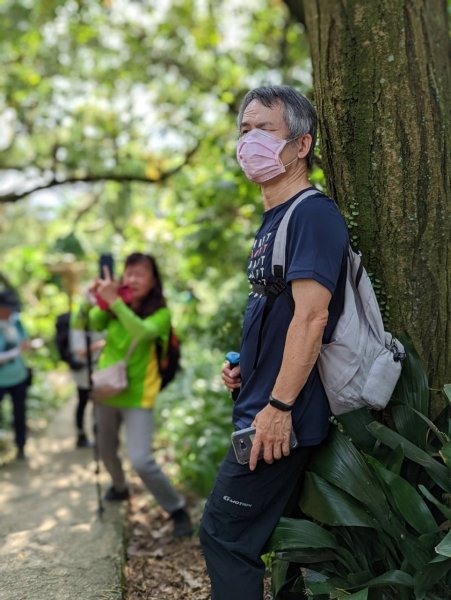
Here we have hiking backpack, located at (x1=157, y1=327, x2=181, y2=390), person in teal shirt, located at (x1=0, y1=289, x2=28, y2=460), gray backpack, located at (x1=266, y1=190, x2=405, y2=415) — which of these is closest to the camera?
gray backpack, located at (x1=266, y1=190, x2=405, y2=415)

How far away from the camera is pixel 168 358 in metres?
4.69

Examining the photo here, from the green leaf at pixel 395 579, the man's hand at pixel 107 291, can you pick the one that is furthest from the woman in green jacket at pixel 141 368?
the green leaf at pixel 395 579

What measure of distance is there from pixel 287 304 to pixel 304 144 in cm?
68

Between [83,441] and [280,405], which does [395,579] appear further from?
[83,441]

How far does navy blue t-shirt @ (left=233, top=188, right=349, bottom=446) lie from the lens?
2.41m

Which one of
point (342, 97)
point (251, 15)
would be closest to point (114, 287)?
point (342, 97)

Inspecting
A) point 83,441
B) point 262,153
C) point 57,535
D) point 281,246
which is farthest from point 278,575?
point 83,441

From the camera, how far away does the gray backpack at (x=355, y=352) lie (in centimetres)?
252

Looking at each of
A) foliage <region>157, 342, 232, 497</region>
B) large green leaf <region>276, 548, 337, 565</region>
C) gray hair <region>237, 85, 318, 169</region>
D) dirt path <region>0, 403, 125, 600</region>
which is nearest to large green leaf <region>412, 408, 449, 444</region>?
large green leaf <region>276, 548, 337, 565</region>

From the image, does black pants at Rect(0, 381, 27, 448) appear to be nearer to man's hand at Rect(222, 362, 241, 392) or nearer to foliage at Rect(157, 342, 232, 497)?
foliage at Rect(157, 342, 232, 497)

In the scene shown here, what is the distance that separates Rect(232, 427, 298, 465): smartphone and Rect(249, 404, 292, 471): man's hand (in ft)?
0.11

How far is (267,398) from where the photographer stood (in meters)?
2.58

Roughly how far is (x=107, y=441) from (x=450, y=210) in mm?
3079

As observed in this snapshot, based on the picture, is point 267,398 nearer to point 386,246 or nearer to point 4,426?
point 386,246
